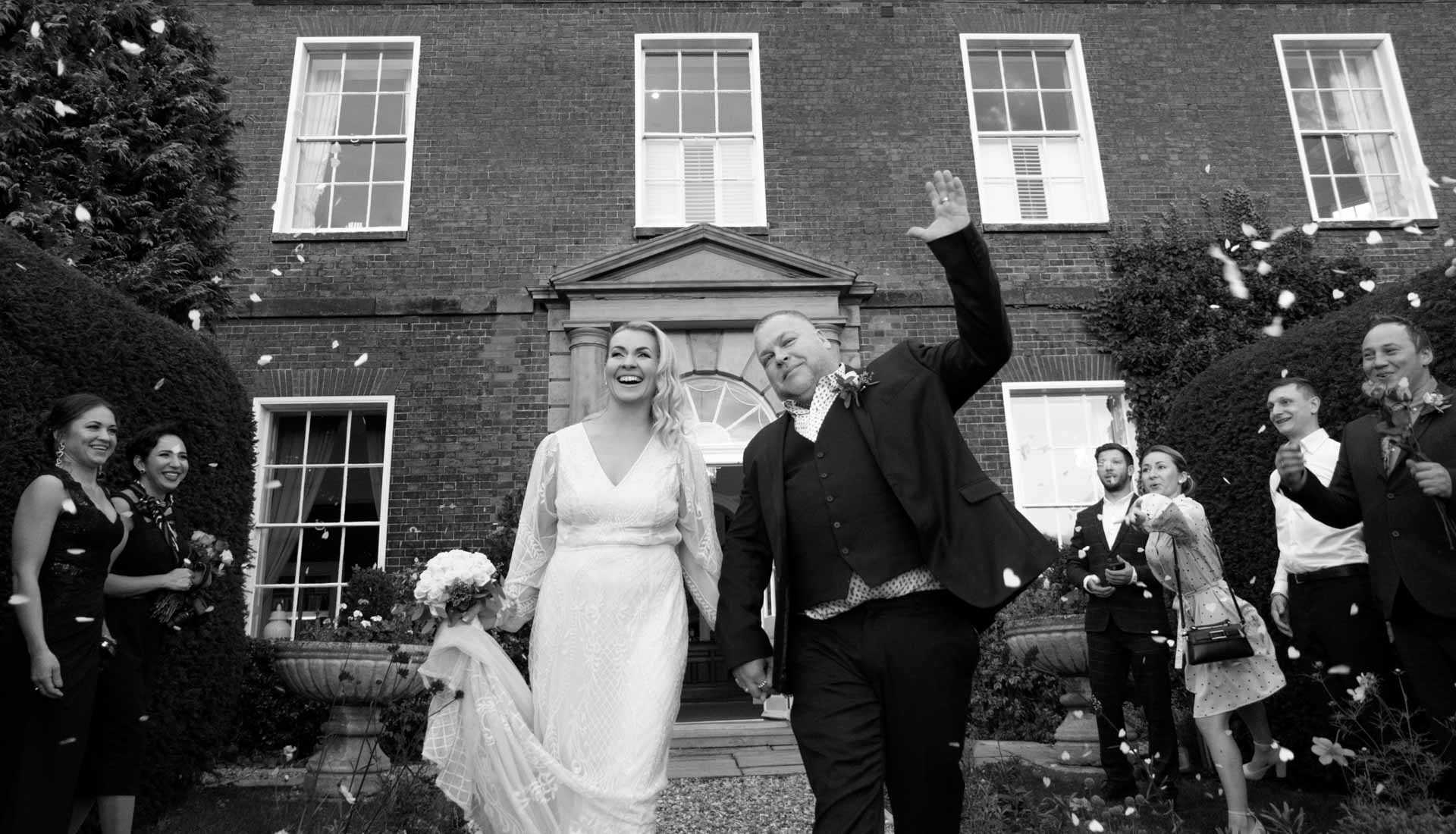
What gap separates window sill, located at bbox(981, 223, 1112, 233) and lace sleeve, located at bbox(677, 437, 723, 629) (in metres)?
7.12

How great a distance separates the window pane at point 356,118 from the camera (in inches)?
399

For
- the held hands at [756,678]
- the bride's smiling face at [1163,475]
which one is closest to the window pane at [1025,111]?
the bride's smiling face at [1163,475]

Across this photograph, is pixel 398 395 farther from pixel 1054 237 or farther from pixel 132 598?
pixel 1054 237

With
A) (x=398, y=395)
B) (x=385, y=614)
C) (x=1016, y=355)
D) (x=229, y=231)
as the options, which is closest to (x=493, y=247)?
(x=398, y=395)

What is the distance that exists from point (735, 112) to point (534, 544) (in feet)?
25.1

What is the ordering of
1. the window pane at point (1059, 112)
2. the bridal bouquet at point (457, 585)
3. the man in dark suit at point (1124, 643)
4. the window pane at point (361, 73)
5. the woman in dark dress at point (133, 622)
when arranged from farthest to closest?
the window pane at point (1059, 112) → the window pane at point (361, 73) → the man in dark suit at point (1124, 643) → the woman in dark dress at point (133, 622) → the bridal bouquet at point (457, 585)

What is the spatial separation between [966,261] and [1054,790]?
3666mm

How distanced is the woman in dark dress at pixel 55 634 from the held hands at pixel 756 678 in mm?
2370

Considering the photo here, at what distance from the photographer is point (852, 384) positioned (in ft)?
9.64

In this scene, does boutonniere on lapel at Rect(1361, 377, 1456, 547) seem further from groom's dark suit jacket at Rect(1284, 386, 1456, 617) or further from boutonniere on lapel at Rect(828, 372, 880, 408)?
boutonniere on lapel at Rect(828, 372, 880, 408)

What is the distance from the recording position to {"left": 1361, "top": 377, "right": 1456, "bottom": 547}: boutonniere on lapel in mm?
3178

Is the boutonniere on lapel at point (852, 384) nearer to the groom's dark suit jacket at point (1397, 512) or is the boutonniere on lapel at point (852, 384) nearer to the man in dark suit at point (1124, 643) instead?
the groom's dark suit jacket at point (1397, 512)

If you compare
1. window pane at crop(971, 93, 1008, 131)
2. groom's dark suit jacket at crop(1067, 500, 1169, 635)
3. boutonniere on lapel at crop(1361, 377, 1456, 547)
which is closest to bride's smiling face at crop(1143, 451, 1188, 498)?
groom's dark suit jacket at crop(1067, 500, 1169, 635)

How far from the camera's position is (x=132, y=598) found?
4016mm
